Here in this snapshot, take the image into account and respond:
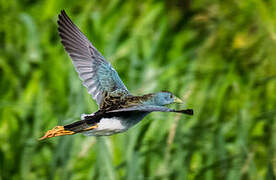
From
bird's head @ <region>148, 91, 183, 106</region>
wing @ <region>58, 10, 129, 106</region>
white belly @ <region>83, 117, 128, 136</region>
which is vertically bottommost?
white belly @ <region>83, 117, 128, 136</region>

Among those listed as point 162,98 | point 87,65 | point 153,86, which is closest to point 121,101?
point 162,98

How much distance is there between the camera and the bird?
73.6 inches

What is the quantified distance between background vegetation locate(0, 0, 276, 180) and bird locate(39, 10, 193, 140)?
39 centimetres

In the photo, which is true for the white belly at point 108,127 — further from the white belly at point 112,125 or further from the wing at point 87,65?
the wing at point 87,65

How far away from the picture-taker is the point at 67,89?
13.7ft

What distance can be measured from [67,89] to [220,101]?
1.11m

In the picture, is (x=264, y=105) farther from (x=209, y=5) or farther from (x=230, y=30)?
(x=209, y=5)

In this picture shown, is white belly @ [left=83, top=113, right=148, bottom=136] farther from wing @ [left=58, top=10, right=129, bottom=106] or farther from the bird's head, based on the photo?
wing @ [left=58, top=10, right=129, bottom=106]

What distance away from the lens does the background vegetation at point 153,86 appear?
2.96 meters

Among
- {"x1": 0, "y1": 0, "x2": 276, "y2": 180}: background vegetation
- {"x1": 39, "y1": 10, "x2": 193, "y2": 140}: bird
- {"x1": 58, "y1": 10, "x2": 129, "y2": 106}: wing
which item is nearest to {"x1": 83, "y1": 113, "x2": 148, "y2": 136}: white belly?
{"x1": 39, "y1": 10, "x2": 193, "y2": 140}: bird

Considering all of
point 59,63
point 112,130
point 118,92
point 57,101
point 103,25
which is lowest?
point 112,130

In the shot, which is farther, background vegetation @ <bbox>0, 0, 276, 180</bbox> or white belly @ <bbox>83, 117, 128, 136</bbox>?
background vegetation @ <bbox>0, 0, 276, 180</bbox>

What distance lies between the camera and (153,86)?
3.93 m

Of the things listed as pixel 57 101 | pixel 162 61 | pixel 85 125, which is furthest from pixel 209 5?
pixel 85 125
